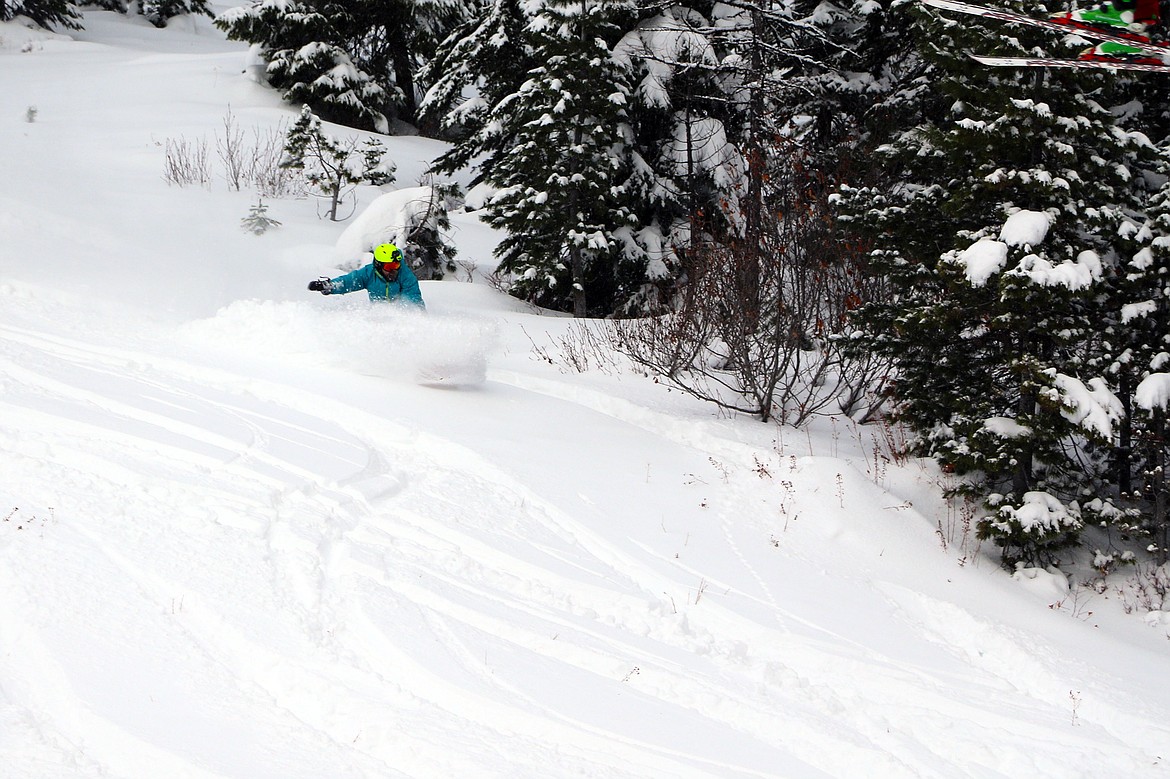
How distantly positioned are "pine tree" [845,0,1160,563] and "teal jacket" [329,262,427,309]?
4.77 metres

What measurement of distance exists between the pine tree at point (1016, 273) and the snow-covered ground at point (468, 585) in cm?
73

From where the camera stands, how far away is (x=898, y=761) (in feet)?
12.5

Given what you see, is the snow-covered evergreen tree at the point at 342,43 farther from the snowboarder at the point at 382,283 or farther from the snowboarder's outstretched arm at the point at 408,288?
the snowboarder's outstretched arm at the point at 408,288

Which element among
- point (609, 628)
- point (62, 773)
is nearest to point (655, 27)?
point (609, 628)

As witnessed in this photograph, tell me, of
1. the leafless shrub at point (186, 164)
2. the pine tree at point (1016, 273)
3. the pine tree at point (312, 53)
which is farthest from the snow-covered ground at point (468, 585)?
the pine tree at point (312, 53)

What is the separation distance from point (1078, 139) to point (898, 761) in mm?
4942

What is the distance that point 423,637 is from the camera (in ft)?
13.7

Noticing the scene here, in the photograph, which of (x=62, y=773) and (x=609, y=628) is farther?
(x=609, y=628)

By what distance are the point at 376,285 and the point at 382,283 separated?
77 mm

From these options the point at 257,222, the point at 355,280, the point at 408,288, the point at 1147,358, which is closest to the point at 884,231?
the point at 1147,358

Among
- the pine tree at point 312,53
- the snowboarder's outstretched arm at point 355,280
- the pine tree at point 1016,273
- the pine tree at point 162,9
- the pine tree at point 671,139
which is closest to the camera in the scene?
the pine tree at point 1016,273

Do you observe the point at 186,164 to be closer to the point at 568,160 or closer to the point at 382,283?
the point at 568,160

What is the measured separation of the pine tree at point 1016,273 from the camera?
6.21 meters

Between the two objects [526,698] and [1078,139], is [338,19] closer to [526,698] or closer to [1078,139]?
[1078,139]
